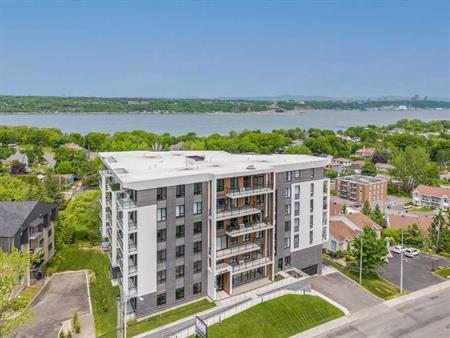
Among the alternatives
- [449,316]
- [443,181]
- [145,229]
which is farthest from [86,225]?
[443,181]

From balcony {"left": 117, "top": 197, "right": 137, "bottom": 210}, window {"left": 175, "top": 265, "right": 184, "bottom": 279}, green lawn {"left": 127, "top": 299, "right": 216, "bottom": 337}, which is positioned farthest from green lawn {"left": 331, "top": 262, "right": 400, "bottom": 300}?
balcony {"left": 117, "top": 197, "right": 137, "bottom": 210}

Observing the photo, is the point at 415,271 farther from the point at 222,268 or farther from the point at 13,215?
the point at 13,215

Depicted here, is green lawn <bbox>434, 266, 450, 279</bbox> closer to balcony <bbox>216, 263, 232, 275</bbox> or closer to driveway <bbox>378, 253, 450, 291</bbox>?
driveway <bbox>378, 253, 450, 291</bbox>

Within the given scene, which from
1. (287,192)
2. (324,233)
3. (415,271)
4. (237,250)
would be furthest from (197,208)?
(415,271)

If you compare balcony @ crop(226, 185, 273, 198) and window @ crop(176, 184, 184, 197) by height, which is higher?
window @ crop(176, 184, 184, 197)

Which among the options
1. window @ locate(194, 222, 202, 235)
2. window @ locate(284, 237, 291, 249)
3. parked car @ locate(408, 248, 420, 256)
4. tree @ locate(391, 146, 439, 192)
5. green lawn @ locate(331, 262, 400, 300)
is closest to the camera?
window @ locate(194, 222, 202, 235)

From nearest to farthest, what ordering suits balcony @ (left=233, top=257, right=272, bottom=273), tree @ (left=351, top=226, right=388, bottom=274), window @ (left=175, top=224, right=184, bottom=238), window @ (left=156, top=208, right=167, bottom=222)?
window @ (left=156, top=208, right=167, bottom=222)
window @ (left=175, top=224, right=184, bottom=238)
balcony @ (left=233, top=257, right=272, bottom=273)
tree @ (left=351, top=226, right=388, bottom=274)

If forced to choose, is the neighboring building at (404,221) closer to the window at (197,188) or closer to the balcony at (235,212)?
the balcony at (235,212)

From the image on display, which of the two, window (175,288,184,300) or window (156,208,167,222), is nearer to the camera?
window (156,208,167,222)
